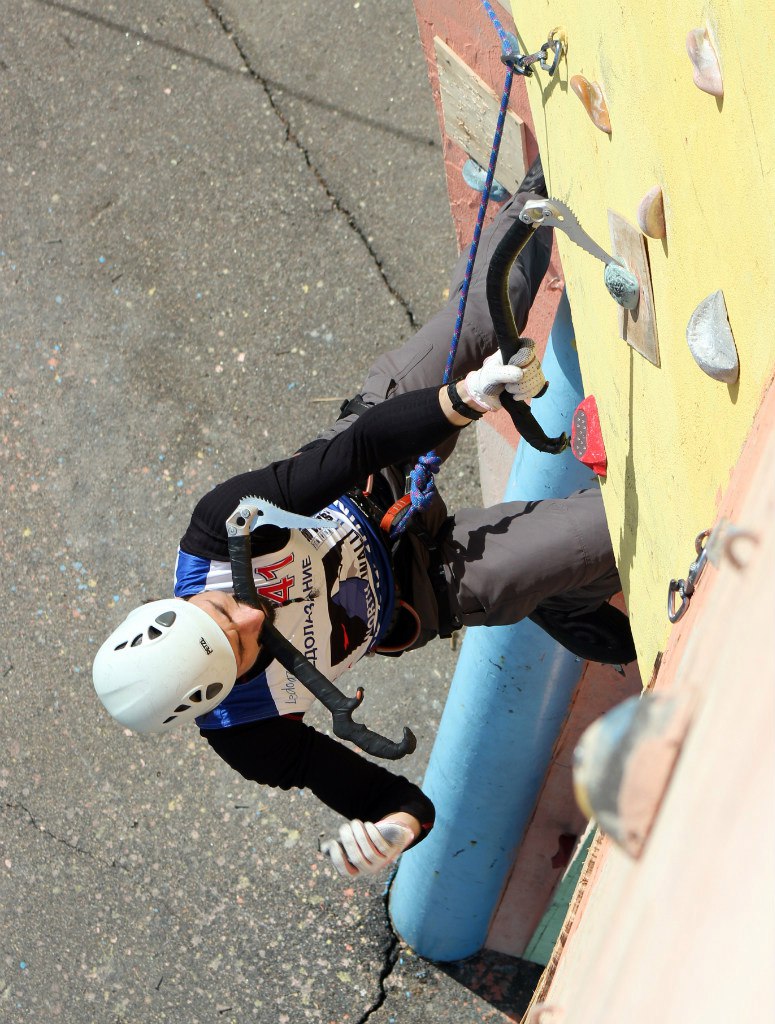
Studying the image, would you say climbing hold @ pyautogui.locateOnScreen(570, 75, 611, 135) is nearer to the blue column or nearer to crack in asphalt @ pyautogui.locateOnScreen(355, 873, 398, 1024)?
the blue column

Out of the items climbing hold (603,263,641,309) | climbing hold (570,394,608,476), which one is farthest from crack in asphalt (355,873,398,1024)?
climbing hold (603,263,641,309)

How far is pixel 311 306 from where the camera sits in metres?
3.93

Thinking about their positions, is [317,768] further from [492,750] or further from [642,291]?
[642,291]

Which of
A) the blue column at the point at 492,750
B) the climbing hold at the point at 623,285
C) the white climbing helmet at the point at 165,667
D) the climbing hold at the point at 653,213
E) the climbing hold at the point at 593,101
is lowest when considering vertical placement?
the blue column at the point at 492,750

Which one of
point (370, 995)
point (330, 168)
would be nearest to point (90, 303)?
point (330, 168)

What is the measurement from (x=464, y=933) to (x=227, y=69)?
11.0 feet

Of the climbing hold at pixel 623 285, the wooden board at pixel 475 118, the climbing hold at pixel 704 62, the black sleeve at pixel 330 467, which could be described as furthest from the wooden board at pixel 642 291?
the wooden board at pixel 475 118

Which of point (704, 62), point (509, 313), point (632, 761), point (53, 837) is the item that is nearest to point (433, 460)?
point (509, 313)

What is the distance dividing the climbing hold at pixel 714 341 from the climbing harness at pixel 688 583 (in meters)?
0.17

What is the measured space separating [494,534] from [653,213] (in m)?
A: 1.10

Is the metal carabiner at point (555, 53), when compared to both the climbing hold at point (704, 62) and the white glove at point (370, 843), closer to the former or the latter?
the climbing hold at point (704, 62)

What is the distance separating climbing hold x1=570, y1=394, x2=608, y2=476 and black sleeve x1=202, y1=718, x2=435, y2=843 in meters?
0.74

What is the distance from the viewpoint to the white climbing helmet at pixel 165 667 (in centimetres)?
183

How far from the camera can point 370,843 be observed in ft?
6.36
